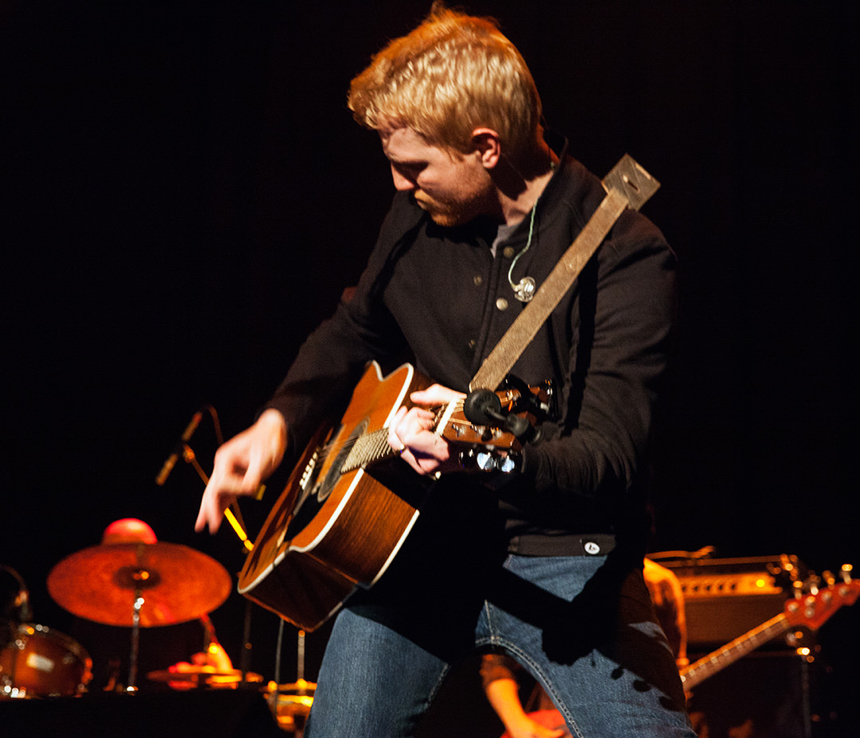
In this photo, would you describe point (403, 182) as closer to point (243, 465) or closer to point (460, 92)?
point (460, 92)

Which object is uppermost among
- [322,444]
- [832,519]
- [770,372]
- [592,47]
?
[592,47]

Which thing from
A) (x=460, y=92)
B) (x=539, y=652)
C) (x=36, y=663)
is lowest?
(x=36, y=663)

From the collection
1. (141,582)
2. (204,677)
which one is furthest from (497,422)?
(141,582)

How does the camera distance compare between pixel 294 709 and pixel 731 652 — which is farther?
pixel 294 709

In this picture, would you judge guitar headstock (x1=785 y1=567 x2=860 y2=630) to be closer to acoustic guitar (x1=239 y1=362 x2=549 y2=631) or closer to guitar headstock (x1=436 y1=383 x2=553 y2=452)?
acoustic guitar (x1=239 y1=362 x2=549 y2=631)

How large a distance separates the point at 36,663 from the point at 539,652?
4.48 meters

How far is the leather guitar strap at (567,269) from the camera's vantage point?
Answer: 1.71 meters

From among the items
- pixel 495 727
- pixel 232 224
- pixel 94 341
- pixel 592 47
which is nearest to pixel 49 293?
pixel 94 341

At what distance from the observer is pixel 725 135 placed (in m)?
5.20

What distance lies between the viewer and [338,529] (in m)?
1.87

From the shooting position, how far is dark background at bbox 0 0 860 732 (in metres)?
4.96

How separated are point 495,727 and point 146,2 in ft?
17.3

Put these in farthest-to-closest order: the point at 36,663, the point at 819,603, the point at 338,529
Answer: the point at 36,663, the point at 819,603, the point at 338,529

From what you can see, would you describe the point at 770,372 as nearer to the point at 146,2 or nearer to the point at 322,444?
the point at 322,444
